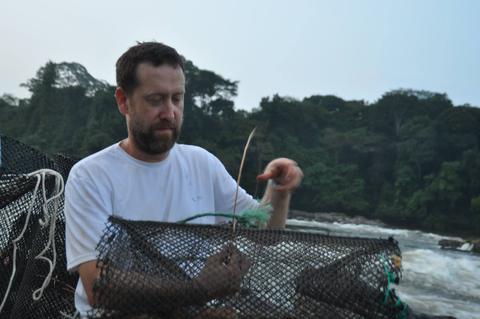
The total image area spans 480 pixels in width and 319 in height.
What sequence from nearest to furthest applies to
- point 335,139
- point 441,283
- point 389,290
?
point 389,290
point 441,283
point 335,139

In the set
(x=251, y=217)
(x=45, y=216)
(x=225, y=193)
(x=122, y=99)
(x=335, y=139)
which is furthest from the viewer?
(x=335, y=139)

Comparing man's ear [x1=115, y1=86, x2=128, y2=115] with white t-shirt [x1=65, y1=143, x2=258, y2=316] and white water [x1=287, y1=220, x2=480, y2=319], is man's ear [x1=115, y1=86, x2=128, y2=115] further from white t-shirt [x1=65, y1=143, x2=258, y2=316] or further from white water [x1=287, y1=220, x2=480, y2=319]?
white water [x1=287, y1=220, x2=480, y2=319]

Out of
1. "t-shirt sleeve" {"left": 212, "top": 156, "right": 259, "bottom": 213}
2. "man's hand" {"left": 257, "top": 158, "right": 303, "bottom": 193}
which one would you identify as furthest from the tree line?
"man's hand" {"left": 257, "top": 158, "right": 303, "bottom": 193}

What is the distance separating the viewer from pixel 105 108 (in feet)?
174

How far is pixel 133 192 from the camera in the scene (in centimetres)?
197

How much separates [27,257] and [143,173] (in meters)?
0.73

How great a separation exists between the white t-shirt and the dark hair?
0.29 m

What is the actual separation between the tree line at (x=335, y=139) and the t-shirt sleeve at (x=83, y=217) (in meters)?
42.5

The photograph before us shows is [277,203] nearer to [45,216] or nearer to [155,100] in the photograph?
[155,100]

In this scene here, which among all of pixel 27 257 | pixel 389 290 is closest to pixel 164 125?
pixel 27 257

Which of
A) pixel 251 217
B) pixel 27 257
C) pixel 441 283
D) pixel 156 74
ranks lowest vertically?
pixel 441 283

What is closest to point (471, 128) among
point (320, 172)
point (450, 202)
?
point (450, 202)

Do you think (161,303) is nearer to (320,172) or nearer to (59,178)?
(59,178)

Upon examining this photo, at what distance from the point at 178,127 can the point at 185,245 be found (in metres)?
0.66
